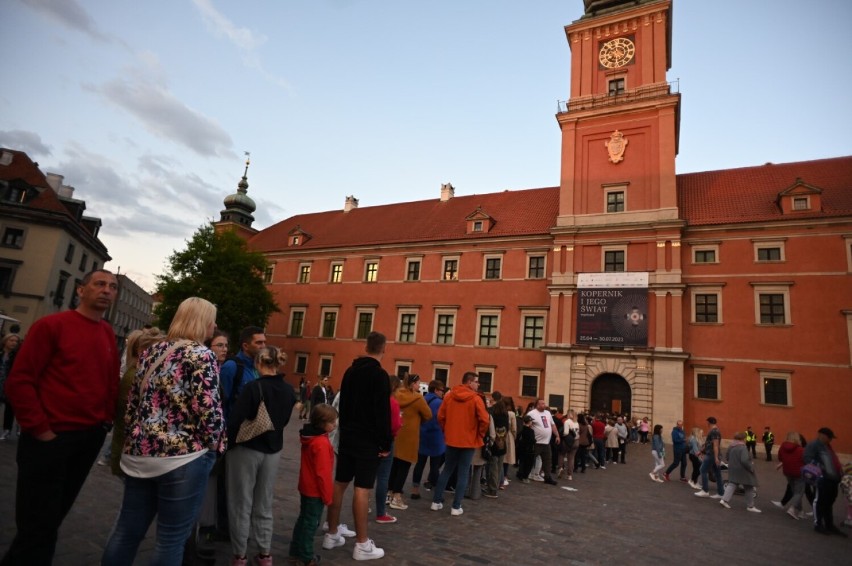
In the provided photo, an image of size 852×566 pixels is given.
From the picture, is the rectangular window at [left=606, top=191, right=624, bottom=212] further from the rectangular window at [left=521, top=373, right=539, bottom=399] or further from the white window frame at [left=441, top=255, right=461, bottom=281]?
the rectangular window at [left=521, top=373, right=539, bottom=399]

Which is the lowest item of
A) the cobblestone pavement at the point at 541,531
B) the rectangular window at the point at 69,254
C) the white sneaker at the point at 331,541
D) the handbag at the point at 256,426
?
the cobblestone pavement at the point at 541,531

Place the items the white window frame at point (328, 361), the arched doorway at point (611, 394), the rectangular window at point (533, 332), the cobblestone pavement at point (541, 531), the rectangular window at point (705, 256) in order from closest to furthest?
the cobblestone pavement at point (541, 531) < the arched doorway at point (611, 394) < the rectangular window at point (705, 256) < the rectangular window at point (533, 332) < the white window frame at point (328, 361)

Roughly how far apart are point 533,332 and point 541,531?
22.1 m

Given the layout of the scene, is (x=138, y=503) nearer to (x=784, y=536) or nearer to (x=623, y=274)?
(x=784, y=536)

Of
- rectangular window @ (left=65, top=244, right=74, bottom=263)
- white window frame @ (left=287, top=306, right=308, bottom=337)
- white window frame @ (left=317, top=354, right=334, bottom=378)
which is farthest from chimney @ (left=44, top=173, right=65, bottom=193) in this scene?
white window frame @ (left=317, top=354, right=334, bottom=378)

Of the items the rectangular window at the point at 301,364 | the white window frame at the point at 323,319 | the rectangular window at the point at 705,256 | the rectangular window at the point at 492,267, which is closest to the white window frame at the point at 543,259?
the rectangular window at the point at 492,267

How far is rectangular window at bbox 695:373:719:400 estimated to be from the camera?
23.5 metres

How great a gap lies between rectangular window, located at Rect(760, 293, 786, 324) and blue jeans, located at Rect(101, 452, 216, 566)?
2726 cm

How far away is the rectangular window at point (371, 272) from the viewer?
115ft

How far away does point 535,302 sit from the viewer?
28.4 metres

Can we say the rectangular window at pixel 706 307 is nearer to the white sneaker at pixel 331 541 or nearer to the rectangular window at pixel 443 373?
the rectangular window at pixel 443 373

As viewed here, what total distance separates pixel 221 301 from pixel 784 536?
100ft

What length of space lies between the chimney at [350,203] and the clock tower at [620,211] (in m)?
20.8

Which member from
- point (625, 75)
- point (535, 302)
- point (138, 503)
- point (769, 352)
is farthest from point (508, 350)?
point (138, 503)
